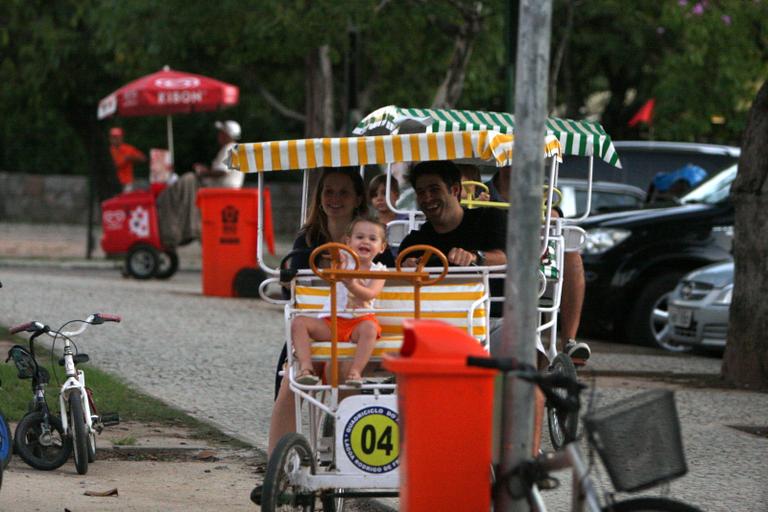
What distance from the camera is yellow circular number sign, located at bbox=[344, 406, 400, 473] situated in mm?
6082

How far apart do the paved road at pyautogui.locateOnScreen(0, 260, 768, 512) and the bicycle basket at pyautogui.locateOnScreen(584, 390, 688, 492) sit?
2280mm

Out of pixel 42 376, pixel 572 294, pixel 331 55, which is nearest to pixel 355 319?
pixel 42 376

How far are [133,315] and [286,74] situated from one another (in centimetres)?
1519

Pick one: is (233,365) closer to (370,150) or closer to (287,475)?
(370,150)

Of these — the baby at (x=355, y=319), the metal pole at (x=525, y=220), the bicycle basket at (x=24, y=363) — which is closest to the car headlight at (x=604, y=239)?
the bicycle basket at (x=24, y=363)

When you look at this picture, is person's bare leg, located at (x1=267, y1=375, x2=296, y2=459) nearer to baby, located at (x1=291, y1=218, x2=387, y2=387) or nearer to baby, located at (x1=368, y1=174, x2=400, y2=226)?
baby, located at (x1=291, y1=218, x2=387, y2=387)

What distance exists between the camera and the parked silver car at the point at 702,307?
13.5 m

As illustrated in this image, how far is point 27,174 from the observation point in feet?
124

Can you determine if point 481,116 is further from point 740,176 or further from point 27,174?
point 27,174

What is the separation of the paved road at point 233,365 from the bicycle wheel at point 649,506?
91.9 inches

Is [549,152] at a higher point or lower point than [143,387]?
higher

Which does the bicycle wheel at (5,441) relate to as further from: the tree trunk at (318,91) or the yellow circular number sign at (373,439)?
the tree trunk at (318,91)

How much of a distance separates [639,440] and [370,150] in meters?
2.08

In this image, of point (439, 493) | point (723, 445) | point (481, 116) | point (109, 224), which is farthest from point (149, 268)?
point (439, 493)
